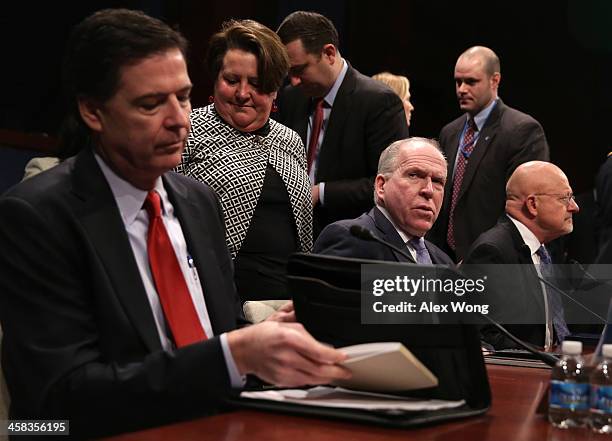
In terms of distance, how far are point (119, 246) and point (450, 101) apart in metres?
6.19

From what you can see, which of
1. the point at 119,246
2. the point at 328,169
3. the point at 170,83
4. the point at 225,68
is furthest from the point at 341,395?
the point at 328,169

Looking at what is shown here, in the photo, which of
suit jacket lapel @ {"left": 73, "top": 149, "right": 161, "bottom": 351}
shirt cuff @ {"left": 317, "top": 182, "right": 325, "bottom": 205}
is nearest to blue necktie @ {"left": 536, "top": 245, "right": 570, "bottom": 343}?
shirt cuff @ {"left": 317, "top": 182, "right": 325, "bottom": 205}

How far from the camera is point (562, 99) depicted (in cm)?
755

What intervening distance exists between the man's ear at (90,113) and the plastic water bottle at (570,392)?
953mm

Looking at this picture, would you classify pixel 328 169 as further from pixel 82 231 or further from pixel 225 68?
pixel 82 231

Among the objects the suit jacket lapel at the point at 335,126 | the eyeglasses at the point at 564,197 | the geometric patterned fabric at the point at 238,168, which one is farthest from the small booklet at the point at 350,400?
the eyeglasses at the point at 564,197

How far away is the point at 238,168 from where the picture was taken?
126 inches

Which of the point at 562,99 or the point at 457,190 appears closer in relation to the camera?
the point at 457,190

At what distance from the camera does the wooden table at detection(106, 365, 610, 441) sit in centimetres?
149

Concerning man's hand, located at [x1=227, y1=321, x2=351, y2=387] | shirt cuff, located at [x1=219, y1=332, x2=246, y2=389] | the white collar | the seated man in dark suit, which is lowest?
the seated man in dark suit

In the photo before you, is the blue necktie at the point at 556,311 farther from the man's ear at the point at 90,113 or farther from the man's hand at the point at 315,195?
the man's ear at the point at 90,113

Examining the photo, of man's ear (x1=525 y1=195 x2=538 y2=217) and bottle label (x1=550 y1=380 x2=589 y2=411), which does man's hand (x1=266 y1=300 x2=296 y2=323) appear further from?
man's ear (x1=525 y1=195 x2=538 y2=217)

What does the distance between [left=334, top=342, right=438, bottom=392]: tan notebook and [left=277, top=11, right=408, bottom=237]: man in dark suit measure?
224 cm

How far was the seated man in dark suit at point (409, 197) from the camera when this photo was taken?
3.33 meters
